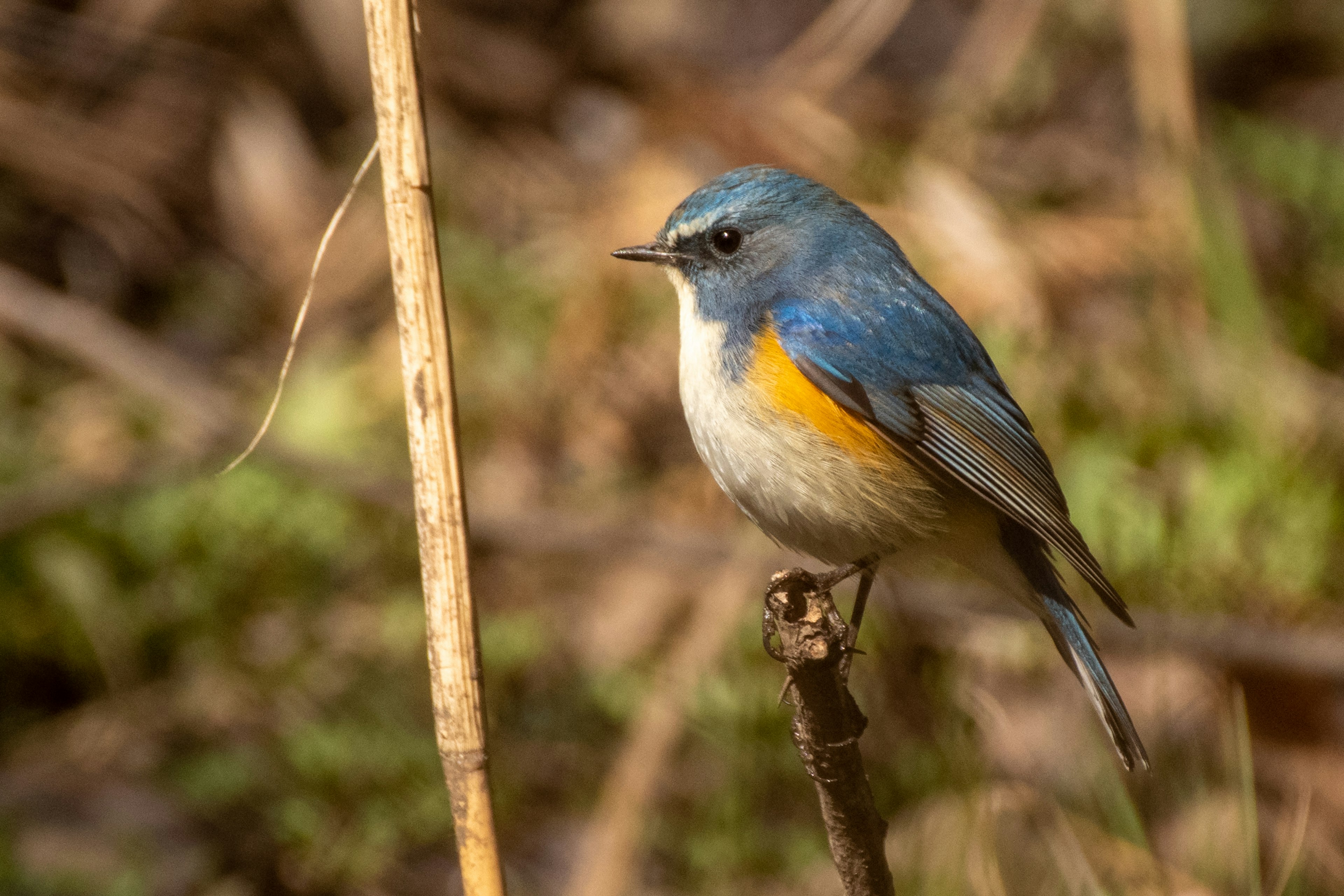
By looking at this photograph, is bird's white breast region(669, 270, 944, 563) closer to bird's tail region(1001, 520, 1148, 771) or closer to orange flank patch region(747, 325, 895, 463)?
orange flank patch region(747, 325, 895, 463)

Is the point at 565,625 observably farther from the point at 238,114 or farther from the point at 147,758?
the point at 238,114

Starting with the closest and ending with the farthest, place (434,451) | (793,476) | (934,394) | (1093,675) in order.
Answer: (434,451)
(793,476)
(1093,675)
(934,394)

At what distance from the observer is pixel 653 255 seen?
2768mm

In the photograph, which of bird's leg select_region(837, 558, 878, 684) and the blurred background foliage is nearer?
bird's leg select_region(837, 558, 878, 684)

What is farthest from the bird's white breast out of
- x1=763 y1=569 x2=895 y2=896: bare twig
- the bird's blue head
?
x1=763 y1=569 x2=895 y2=896: bare twig

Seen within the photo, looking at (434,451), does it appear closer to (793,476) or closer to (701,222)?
(793,476)

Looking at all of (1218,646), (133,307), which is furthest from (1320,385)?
(133,307)

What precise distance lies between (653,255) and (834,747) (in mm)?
1299

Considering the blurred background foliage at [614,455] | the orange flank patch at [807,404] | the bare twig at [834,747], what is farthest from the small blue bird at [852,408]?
the bare twig at [834,747]

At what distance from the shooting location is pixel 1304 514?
3965mm

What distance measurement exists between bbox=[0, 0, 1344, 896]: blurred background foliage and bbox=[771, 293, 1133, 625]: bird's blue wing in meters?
0.40

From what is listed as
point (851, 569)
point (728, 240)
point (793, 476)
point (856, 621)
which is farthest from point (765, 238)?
point (856, 621)

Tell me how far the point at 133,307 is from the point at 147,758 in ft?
9.76

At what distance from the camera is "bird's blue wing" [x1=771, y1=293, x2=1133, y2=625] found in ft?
8.16
